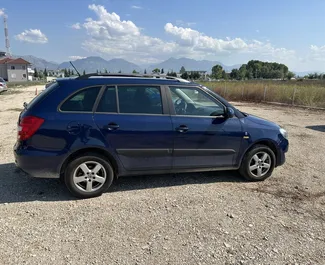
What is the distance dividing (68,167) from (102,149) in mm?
527

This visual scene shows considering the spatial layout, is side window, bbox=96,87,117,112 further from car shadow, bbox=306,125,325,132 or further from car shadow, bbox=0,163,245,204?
car shadow, bbox=306,125,325,132

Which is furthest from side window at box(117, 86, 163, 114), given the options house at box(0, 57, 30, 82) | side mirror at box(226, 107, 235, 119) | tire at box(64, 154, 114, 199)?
house at box(0, 57, 30, 82)

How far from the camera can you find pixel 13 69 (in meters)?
77.8

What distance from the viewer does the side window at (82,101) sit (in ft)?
12.6

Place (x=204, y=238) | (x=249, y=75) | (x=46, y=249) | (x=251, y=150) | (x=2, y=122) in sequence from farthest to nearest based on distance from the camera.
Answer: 1. (x=249, y=75)
2. (x=2, y=122)
3. (x=251, y=150)
4. (x=204, y=238)
5. (x=46, y=249)

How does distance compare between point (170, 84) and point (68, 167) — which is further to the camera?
point (170, 84)

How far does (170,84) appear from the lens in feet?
14.0

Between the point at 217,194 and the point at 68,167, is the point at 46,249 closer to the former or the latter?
the point at 68,167

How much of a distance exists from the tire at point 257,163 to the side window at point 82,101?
2.66 m

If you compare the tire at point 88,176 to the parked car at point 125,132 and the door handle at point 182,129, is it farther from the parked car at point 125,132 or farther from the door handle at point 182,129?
the door handle at point 182,129

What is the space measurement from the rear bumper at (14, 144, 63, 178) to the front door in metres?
1.72

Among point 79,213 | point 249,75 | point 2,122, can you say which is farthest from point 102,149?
point 249,75

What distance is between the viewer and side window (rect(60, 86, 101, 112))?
383cm

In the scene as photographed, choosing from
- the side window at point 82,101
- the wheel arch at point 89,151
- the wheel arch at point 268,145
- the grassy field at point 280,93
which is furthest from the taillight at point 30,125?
the grassy field at point 280,93
